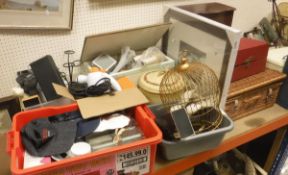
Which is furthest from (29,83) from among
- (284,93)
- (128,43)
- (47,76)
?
(284,93)

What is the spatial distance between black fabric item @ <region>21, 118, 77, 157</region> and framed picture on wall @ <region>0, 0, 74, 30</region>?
17.4 inches

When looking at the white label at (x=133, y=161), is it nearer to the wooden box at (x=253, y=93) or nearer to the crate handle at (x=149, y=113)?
the crate handle at (x=149, y=113)

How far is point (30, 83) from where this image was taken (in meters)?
0.97

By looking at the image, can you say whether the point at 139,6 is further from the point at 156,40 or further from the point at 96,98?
the point at 96,98

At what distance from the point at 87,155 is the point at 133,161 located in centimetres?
16

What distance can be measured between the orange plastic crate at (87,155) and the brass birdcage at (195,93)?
135 mm

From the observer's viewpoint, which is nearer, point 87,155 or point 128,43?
point 87,155

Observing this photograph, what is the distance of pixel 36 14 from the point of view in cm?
103

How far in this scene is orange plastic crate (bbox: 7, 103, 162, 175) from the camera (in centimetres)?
67

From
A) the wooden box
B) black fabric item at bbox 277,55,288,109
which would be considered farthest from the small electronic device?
black fabric item at bbox 277,55,288,109

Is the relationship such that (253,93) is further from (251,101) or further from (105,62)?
(105,62)

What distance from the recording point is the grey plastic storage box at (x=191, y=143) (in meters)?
0.85

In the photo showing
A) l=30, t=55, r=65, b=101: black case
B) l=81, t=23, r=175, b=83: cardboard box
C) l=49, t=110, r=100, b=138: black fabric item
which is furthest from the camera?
l=81, t=23, r=175, b=83: cardboard box

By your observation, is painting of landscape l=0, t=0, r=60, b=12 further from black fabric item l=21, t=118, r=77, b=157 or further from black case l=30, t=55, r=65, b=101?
black fabric item l=21, t=118, r=77, b=157
